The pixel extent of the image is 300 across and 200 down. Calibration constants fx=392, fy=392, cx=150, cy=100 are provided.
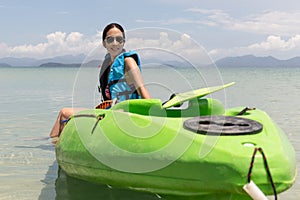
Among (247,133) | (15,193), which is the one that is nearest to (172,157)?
(247,133)

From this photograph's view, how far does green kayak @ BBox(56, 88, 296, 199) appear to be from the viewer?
8.52ft

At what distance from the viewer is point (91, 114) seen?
360 centimetres

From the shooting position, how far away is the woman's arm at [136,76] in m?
3.72

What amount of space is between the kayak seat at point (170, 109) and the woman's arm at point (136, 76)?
21cm

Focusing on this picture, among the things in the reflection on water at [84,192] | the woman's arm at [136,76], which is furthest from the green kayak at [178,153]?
the reflection on water at [84,192]

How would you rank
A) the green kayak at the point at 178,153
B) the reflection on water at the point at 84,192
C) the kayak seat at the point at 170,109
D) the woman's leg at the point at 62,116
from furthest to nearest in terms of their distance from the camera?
1. the woman's leg at the point at 62,116
2. the reflection on water at the point at 84,192
3. the kayak seat at the point at 170,109
4. the green kayak at the point at 178,153

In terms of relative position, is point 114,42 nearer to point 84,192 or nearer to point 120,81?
point 120,81

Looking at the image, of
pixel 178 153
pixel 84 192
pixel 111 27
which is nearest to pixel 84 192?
pixel 84 192

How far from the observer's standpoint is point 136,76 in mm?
3785

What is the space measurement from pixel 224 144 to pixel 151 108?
990 mm

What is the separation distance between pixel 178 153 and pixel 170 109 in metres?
Answer: 1.03

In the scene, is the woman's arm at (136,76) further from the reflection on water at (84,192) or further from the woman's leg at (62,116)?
the reflection on water at (84,192)

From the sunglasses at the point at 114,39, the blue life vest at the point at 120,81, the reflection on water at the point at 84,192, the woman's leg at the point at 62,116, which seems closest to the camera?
the reflection on water at the point at 84,192

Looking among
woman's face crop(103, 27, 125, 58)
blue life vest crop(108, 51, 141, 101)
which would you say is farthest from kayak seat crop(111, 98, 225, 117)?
woman's face crop(103, 27, 125, 58)
